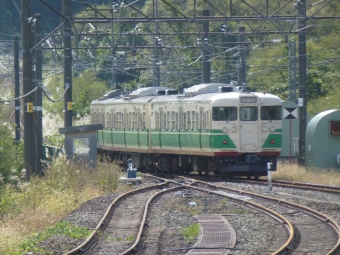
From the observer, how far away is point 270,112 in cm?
2477

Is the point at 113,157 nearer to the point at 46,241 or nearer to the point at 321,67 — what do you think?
the point at 321,67

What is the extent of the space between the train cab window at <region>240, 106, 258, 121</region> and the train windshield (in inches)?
9.2

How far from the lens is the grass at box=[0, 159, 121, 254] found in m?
13.1

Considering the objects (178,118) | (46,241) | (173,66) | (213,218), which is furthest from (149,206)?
(173,66)

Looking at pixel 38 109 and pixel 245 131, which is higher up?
pixel 38 109

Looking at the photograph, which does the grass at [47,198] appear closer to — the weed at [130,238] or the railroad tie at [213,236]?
the weed at [130,238]

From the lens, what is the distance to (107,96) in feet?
115

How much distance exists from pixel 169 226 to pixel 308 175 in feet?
36.9

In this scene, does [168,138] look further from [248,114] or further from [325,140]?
[325,140]

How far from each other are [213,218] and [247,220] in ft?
2.25

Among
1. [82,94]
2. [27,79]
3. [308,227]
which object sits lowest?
[308,227]

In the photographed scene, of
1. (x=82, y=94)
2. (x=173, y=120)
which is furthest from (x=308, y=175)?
(x=82, y=94)

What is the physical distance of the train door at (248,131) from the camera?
963 inches

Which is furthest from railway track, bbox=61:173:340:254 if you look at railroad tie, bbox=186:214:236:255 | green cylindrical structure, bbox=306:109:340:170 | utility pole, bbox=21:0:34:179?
green cylindrical structure, bbox=306:109:340:170
